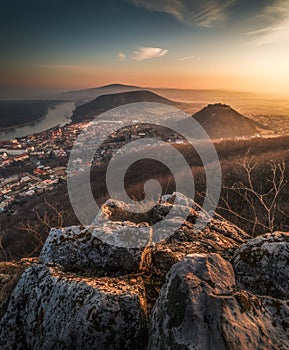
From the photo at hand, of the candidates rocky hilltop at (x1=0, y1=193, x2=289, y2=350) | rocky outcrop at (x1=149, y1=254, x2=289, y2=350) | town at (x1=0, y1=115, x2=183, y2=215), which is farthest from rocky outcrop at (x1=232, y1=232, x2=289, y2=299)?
town at (x1=0, y1=115, x2=183, y2=215)

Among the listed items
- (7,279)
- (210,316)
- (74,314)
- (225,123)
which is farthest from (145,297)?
(225,123)

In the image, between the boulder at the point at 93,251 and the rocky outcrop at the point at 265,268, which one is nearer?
the rocky outcrop at the point at 265,268

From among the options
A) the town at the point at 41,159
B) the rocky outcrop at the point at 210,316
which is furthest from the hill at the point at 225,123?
the rocky outcrop at the point at 210,316

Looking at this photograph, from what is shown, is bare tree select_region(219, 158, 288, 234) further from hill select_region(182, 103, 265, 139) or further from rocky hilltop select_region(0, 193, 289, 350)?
hill select_region(182, 103, 265, 139)

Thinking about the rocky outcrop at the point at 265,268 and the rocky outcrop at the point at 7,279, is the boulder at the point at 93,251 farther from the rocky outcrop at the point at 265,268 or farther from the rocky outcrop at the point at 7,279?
the rocky outcrop at the point at 265,268

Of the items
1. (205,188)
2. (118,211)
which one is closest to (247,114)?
(205,188)

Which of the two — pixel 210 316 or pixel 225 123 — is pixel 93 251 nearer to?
pixel 210 316
